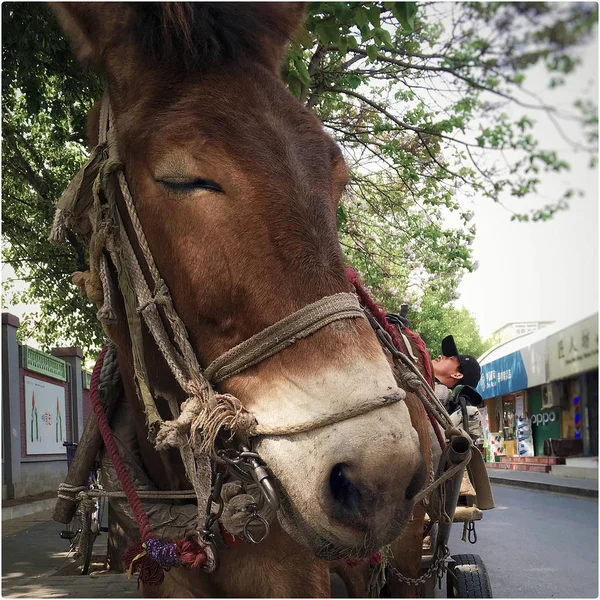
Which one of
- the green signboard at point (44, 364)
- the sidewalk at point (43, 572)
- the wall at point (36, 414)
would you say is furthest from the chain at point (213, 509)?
the green signboard at point (44, 364)

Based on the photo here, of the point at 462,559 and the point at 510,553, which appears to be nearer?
the point at 462,559

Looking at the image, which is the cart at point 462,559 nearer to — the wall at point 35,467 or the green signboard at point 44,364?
the wall at point 35,467

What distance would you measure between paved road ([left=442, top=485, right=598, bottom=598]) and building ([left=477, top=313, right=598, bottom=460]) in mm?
1913

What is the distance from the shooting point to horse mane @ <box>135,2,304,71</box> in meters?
1.92

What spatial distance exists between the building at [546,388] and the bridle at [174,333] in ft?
4.55

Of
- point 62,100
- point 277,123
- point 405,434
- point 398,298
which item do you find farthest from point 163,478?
point 62,100

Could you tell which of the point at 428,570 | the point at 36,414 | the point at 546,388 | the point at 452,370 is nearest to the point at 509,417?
the point at 452,370

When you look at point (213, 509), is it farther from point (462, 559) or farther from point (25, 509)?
point (25, 509)

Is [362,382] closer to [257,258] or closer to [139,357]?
[257,258]

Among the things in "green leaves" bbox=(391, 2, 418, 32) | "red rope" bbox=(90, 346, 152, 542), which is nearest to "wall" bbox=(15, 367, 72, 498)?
"red rope" bbox=(90, 346, 152, 542)

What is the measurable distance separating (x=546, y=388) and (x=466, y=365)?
1.99 feet

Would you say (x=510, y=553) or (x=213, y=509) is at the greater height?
(x=213, y=509)

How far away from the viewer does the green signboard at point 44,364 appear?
44.8 ft

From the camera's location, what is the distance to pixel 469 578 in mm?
4082
